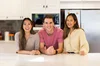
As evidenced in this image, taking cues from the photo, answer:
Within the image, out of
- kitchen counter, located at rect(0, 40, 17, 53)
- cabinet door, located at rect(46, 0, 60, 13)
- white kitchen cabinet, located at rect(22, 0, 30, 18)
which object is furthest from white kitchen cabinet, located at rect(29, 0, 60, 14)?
kitchen counter, located at rect(0, 40, 17, 53)

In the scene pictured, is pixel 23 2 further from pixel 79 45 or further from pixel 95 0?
pixel 79 45

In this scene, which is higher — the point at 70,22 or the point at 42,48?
the point at 70,22

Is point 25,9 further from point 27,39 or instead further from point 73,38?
point 73,38

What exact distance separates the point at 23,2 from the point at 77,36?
76.9 inches

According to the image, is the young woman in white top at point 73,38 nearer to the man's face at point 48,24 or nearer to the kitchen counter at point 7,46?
the man's face at point 48,24

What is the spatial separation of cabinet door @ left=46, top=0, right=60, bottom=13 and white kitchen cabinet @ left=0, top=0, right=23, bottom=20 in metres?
0.57

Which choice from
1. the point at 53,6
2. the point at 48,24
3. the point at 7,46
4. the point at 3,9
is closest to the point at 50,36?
the point at 48,24

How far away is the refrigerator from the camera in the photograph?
12.5 ft

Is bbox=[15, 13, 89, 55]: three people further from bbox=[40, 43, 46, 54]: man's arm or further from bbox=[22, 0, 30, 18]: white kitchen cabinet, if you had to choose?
bbox=[22, 0, 30, 18]: white kitchen cabinet

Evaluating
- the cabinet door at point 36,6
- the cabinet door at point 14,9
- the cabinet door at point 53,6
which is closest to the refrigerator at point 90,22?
the cabinet door at point 53,6

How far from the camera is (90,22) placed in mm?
3826

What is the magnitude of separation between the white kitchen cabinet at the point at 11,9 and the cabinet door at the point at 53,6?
57cm

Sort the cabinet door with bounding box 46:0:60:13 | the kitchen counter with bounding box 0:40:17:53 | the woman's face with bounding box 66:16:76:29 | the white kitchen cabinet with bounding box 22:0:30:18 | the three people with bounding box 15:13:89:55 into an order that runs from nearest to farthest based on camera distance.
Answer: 1. the three people with bounding box 15:13:89:55
2. the woman's face with bounding box 66:16:76:29
3. the cabinet door with bounding box 46:0:60:13
4. the white kitchen cabinet with bounding box 22:0:30:18
5. the kitchen counter with bounding box 0:40:17:53

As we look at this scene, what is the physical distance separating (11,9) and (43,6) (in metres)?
0.67
